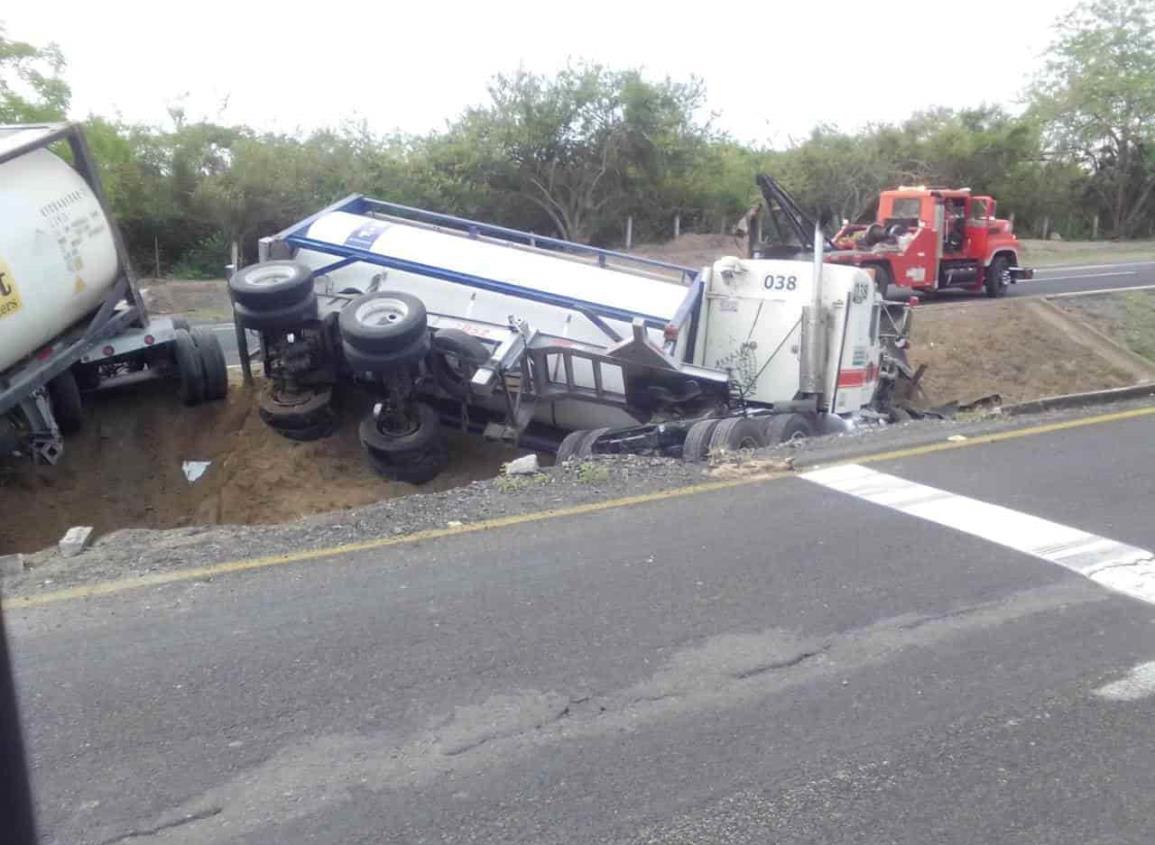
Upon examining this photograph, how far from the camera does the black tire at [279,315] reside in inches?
424

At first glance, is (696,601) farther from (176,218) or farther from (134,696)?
(176,218)

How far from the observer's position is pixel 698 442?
10070 millimetres

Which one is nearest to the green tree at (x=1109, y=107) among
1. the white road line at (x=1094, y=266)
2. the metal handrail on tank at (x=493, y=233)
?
the white road line at (x=1094, y=266)

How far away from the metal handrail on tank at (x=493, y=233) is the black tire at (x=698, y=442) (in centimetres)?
269

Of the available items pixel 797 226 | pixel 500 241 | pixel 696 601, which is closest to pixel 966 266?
pixel 797 226

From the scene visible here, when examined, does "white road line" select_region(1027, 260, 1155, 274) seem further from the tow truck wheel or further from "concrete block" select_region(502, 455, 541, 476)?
"concrete block" select_region(502, 455, 541, 476)

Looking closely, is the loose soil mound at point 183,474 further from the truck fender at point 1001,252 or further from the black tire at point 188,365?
the truck fender at point 1001,252

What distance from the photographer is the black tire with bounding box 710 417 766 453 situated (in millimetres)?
10016

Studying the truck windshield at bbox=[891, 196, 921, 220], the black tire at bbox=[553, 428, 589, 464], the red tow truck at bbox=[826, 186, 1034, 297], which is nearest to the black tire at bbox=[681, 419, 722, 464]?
the black tire at bbox=[553, 428, 589, 464]

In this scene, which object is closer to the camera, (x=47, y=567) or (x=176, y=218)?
(x=47, y=567)

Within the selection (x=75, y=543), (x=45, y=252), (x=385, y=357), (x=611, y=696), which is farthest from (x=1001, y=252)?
(x=611, y=696)

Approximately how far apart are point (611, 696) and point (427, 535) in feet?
8.41

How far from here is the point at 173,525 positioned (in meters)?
11.4

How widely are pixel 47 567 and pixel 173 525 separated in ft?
15.0
